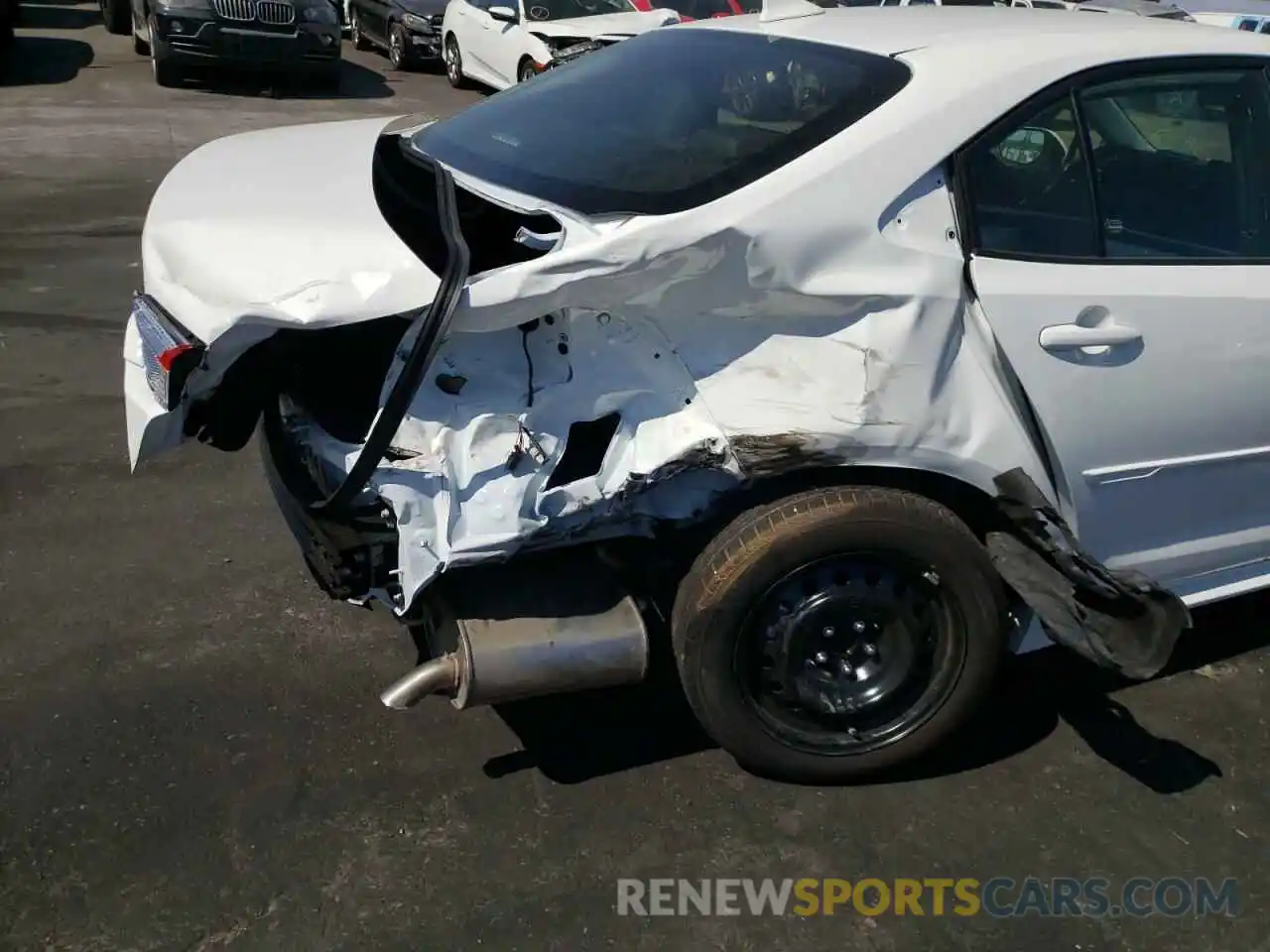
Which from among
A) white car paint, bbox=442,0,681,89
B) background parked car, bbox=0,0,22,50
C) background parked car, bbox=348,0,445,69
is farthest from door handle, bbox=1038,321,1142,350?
background parked car, bbox=0,0,22,50

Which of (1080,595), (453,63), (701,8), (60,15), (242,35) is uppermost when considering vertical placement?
(1080,595)

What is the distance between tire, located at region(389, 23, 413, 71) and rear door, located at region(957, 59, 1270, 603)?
13.9m

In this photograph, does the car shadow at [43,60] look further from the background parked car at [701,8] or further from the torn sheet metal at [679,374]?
the torn sheet metal at [679,374]

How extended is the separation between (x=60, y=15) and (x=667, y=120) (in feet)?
61.3

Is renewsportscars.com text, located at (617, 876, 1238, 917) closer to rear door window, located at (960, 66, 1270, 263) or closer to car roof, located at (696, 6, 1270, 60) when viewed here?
rear door window, located at (960, 66, 1270, 263)

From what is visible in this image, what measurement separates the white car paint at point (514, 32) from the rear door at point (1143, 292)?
7.65 metres

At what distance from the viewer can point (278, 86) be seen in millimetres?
13836

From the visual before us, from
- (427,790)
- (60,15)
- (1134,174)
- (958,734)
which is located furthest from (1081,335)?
(60,15)

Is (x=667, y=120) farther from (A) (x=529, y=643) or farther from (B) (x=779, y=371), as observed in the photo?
(A) (x=529, y=643)

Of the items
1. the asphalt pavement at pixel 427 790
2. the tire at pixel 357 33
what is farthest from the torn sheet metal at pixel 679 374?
the tire at pixel 357 33

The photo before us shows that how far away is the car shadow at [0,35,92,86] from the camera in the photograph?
42.2 ft

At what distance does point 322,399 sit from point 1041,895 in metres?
2.11

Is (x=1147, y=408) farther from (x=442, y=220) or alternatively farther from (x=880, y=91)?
(x=442, y=220)

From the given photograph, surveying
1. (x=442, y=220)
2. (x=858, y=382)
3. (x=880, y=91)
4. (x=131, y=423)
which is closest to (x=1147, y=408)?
(x=858, y=382)
